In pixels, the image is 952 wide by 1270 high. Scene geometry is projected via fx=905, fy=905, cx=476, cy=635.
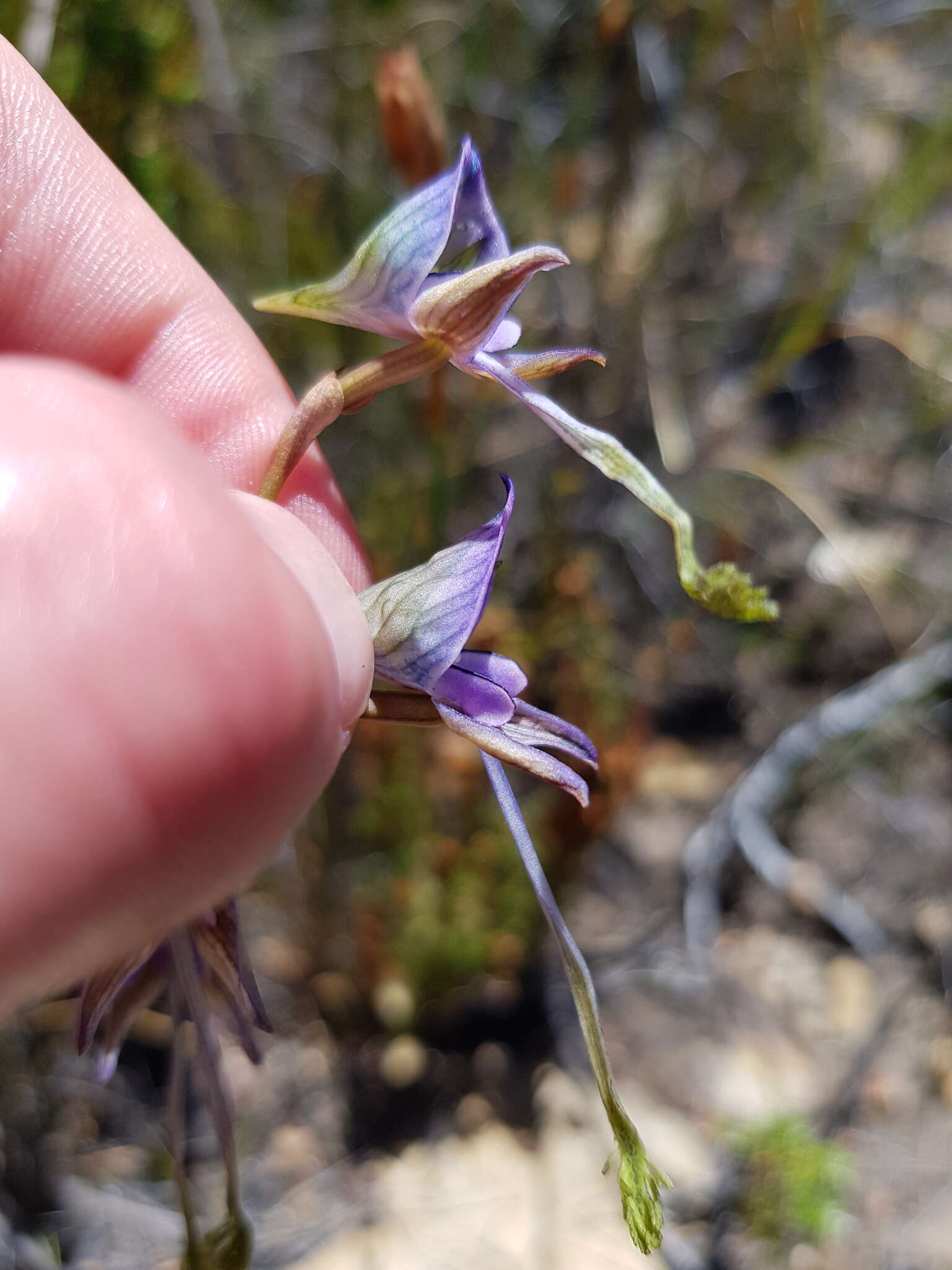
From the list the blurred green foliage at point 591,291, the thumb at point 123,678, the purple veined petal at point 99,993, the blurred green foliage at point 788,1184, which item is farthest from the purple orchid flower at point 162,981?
the blurred green foliage at point 788,1184

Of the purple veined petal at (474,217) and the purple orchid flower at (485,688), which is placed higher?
the purple veined petal at (474,217)

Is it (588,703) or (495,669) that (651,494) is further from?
(588,703)

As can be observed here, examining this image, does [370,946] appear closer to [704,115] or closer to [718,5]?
[718,5]

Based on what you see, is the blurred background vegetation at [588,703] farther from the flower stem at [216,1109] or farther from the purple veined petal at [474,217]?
the flower stem at [216,1109]

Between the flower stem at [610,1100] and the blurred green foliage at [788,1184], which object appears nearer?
the flower stem at [610,1100]

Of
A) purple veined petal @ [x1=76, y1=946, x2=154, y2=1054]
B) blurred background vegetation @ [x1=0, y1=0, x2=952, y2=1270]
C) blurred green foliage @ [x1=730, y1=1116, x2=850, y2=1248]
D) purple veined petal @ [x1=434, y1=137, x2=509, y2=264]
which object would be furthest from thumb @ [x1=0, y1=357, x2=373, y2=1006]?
blurred green foliage @ [x1=730, y1=1116, x2=850, y2=1248]

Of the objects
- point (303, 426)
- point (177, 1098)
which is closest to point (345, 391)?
point (303, 426)
